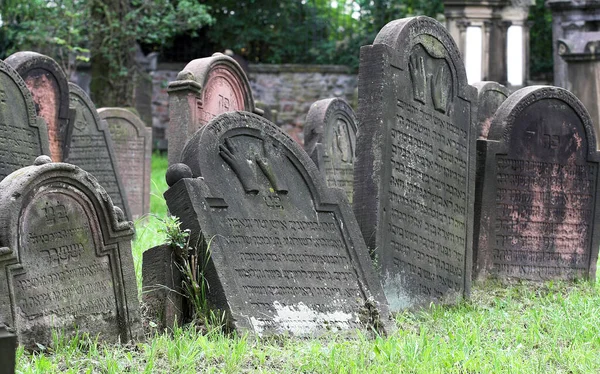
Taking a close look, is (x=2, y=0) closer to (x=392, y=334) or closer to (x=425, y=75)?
(x=425, y=75)

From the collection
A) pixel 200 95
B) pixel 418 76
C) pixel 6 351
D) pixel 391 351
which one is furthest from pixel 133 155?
pixel 6 351

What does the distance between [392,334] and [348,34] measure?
1641 cm

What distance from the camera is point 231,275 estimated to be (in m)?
5.71

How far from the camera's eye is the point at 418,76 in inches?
285

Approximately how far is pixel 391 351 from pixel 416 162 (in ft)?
6.90

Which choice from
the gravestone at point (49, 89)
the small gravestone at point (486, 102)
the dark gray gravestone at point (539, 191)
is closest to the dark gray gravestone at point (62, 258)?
the dark gray gravestone at point (539, 191)

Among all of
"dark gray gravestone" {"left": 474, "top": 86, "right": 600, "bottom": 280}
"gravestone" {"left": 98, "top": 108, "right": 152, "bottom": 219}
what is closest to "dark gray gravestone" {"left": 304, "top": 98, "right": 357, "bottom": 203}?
"gravestone" {"left": 98, "top": 108, "right": 152, "bottom": 219}

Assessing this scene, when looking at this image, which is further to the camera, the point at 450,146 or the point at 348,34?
the point at 348,34

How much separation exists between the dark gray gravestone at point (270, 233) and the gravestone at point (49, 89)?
3.63m

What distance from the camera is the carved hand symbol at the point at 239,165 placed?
6.06 metres

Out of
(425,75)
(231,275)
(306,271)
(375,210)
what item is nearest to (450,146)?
(425,75)

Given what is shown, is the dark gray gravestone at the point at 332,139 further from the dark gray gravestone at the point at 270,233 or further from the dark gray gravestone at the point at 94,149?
the dark gray gravestone at the point at 270,233

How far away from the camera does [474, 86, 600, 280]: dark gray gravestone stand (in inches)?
313

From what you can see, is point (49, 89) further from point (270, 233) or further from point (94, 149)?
point (270, 233)
